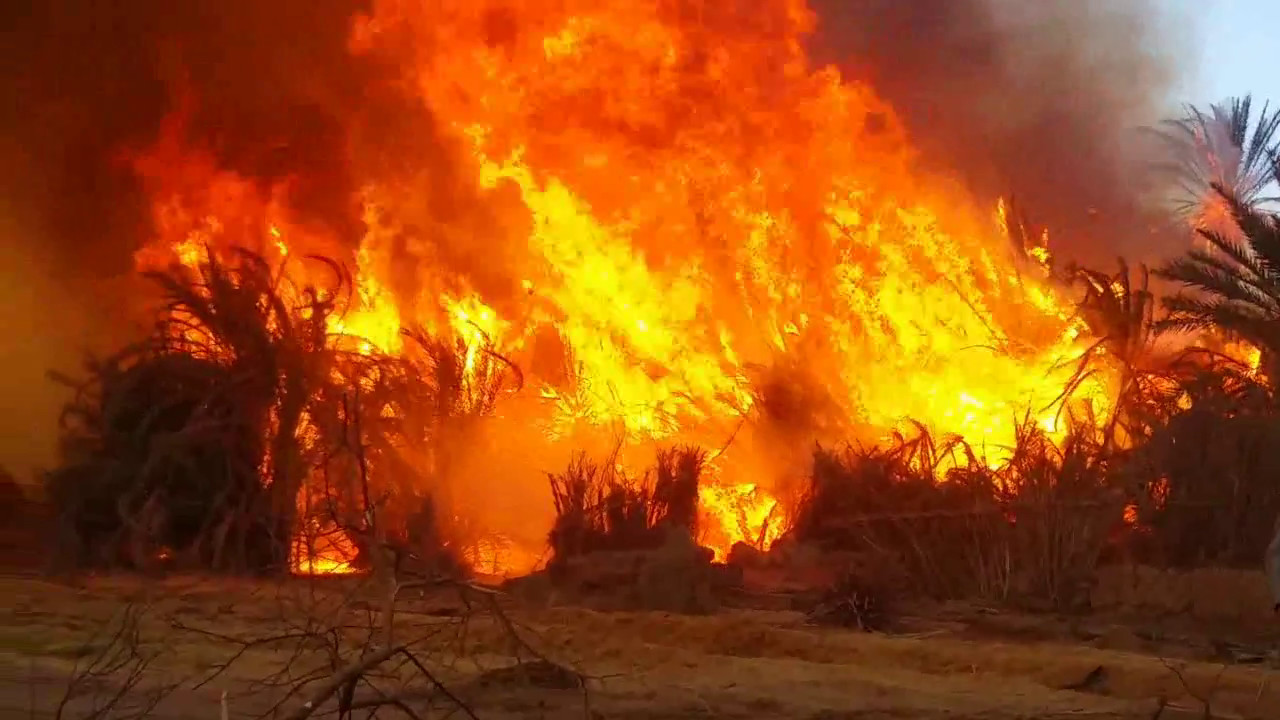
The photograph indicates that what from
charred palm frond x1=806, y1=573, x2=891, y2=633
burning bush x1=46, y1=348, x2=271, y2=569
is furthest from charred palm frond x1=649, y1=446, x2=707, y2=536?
burning bush x1=46, y1=348, x2=271, y2=569

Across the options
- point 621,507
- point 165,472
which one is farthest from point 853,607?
point 165,472

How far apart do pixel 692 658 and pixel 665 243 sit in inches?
341

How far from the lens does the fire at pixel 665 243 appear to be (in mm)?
15211

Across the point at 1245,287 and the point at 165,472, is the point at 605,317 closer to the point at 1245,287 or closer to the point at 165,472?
the point at 165,472

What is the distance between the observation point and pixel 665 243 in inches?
607

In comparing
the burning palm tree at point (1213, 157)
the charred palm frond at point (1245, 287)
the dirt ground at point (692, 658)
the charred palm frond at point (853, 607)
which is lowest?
the dirt ground at point (692, 658)

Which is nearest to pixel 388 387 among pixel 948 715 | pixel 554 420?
pixel 554 420

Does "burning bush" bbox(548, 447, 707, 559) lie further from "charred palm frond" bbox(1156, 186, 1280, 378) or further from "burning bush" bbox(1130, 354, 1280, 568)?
"charred palm frond" bbox(1156, 186, 1280, 378)

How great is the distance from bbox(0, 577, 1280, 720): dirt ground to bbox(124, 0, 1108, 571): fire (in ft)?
18.9

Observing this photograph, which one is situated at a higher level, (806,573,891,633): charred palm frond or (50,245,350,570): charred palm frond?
(50,245,350,570): charred palm frond

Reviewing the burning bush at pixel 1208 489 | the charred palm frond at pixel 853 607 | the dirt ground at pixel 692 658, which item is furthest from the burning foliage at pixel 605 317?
the dirt ground at pixel 692 658

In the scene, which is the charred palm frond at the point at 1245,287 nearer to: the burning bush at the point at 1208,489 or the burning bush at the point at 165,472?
the burning bush at the point at 1208,489

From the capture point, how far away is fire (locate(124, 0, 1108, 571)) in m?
15.2

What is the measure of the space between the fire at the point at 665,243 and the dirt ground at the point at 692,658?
18.9 ft
